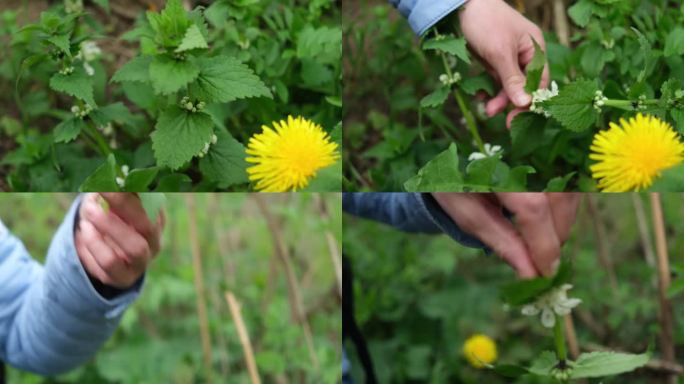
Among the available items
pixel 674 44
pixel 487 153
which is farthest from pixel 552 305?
pixel 674 44

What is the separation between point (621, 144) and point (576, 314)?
0.93m

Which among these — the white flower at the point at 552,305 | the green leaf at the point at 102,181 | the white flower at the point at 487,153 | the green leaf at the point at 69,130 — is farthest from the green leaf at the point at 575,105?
the green leaf at the point at 69,130

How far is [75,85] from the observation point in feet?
3.41

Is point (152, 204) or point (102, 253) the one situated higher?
point (152, 204)

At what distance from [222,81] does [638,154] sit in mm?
478

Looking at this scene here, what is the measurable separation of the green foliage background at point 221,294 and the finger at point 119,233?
21.1 inches

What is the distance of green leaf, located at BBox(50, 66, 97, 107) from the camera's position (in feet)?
3.37

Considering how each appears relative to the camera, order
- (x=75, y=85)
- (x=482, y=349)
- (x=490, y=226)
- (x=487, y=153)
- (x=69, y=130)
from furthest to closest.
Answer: (x=482, y=349) < (x=487, y=153) < (x=69, y=130) < (x=75, y=85) < (x=490, y=226)

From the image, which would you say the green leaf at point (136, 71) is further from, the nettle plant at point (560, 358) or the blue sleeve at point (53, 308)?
the nettle plant at point (560, 358)

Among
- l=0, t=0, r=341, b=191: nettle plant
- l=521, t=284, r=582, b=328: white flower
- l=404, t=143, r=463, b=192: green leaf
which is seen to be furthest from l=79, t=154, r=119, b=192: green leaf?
l=521, t=284, r=582, b=328: white flower

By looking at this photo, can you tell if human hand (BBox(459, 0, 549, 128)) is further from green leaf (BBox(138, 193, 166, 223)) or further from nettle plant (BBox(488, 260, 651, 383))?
green leaf (BBox(138, 193, 166, 223))

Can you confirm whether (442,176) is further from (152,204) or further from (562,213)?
(152,204)

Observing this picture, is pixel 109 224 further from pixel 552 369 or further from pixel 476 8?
pixel 476 8

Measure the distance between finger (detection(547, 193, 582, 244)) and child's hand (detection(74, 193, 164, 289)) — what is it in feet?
1.44
